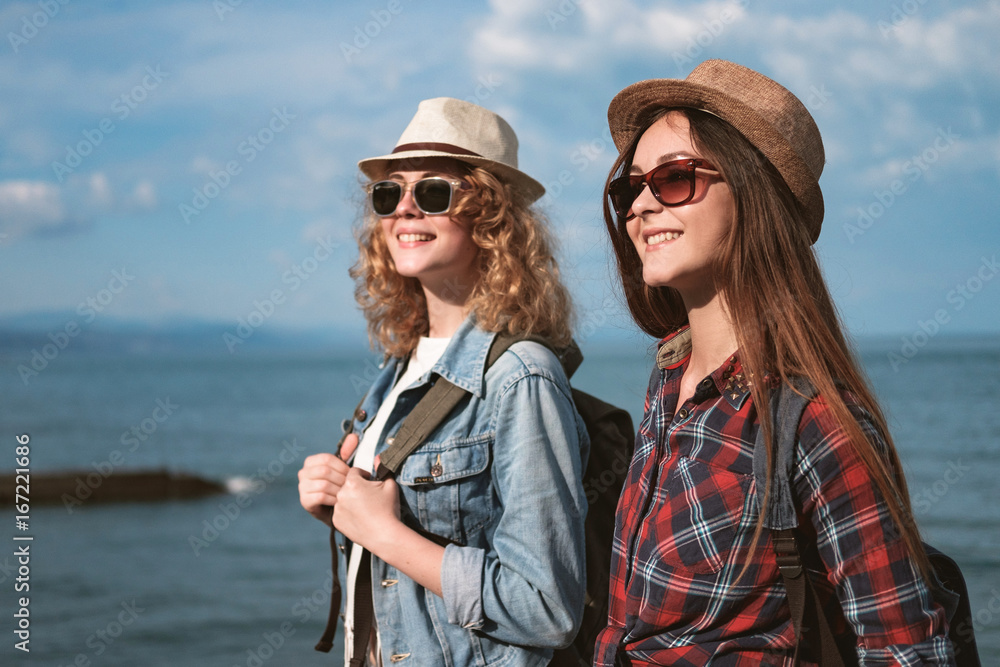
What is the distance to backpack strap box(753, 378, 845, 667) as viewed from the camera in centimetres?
154

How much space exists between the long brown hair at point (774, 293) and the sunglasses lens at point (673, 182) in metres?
0.07

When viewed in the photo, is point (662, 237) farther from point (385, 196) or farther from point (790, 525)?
point (385, 196)

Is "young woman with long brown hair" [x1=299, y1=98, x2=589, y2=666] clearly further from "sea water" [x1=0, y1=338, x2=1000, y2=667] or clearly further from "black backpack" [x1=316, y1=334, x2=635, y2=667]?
"sea water" [x1=0, y1=338, x2=1000, y2=667]

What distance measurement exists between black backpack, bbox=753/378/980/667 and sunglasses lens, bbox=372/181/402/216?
1.65 metres

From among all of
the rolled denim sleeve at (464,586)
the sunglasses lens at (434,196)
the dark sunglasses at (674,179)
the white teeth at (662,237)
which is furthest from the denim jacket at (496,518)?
the dark sunglasses at (674,179)

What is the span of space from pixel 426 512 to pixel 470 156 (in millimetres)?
1225

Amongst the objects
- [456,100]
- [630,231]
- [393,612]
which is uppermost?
[456,100]

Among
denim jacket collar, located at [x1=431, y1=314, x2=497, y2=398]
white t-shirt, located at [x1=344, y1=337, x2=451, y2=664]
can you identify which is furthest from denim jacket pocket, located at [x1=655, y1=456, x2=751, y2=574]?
white t-shirt, located at [x1=344, y1=337, x2=451, y2=664]

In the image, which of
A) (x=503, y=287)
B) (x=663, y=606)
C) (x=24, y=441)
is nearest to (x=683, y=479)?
(x=663, y=606)

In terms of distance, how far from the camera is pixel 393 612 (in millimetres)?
2557

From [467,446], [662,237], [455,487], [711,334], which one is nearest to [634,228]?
[662,237]

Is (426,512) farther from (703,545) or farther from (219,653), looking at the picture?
(219,653)

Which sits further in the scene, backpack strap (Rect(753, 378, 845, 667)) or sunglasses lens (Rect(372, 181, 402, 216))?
sunglasses lens (Rect(372, 181, 402, 216))

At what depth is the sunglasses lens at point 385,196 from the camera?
9.35 ft
